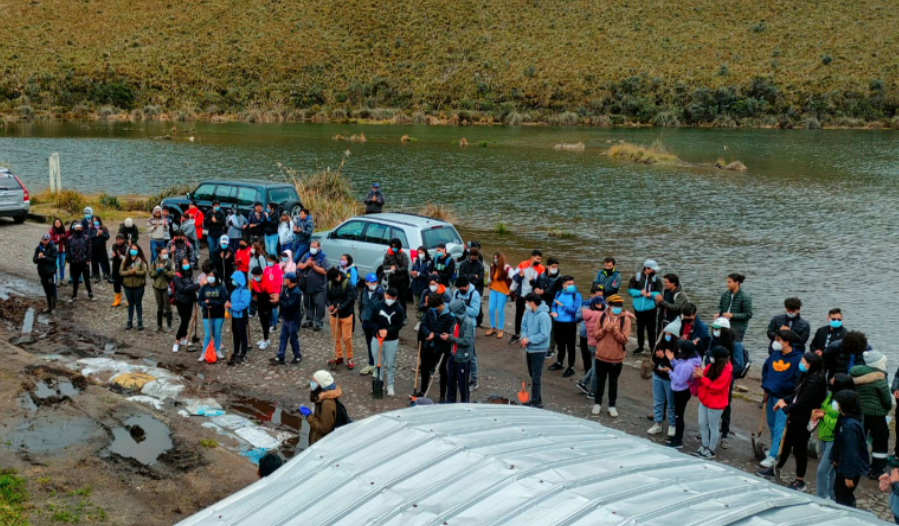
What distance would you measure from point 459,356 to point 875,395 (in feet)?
16.6

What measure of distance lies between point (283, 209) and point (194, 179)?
61.1ft

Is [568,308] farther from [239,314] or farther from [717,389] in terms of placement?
[239,314]

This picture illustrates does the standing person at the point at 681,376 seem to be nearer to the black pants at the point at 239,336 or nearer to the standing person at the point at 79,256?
the black pants at the point at 239,336

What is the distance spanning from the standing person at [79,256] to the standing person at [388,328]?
7.54 metres

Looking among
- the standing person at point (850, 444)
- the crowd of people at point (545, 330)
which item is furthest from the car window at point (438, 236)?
the standing person at point (850, 444)

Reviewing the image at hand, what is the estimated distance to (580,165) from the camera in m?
47.0

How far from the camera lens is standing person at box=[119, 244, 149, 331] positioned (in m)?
13.7

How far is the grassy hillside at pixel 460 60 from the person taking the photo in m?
77.0

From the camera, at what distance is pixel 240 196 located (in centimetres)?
2130

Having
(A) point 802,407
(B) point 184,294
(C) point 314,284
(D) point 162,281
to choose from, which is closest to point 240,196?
(D) point 162,281

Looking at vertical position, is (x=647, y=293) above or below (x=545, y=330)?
above

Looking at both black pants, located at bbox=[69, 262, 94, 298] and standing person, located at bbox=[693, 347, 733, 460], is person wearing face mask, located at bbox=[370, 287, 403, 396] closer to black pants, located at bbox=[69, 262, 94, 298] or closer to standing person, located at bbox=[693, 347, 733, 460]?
standing person, located at bbox=[693, 347, 733, 460]

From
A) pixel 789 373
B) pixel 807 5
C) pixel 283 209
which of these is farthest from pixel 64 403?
pixel 807 5

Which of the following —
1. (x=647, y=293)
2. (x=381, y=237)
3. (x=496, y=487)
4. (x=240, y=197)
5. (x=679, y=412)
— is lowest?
(x=679, y=412)
